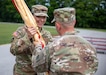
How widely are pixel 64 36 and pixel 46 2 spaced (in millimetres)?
39133

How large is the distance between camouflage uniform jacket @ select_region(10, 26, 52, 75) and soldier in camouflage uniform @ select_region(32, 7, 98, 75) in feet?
3.54

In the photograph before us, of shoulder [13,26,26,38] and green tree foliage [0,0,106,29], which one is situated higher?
shoulder [13,26,26,38]

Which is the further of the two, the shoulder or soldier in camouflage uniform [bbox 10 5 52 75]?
the shoulder

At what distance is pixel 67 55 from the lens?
250 cm

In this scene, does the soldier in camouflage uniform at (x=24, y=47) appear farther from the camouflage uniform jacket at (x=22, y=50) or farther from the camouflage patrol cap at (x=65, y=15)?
the camouflage patrol cap at (x=65, y=15)

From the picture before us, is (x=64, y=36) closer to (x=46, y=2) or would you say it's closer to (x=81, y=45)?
(x=81, y=45)

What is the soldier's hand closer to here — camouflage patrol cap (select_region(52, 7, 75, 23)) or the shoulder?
camouflage patrol cap (select_region(52, 7, 75, 23))

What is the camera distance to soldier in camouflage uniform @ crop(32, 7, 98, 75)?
2.51 m

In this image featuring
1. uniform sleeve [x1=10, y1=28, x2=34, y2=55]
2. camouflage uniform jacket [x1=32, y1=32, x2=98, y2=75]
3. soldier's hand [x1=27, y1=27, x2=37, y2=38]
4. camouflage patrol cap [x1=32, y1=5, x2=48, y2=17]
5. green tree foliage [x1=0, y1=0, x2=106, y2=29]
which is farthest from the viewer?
green tree foliage [x1=0, y1=0, x2=106, y2=29]

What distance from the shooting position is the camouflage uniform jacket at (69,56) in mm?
2508

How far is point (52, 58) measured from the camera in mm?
2531

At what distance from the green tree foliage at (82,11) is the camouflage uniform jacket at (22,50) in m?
35.6

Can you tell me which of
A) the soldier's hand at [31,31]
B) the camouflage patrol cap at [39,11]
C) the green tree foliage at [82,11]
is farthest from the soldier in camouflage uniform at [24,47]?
the green tree foliage at [82,11]

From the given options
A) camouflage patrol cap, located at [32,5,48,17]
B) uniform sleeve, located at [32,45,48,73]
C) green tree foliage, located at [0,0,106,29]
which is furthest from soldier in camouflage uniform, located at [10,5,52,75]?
green tree foliage, located at [0,0,106,29]
